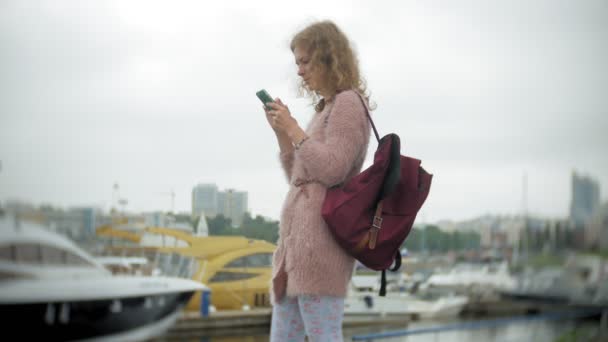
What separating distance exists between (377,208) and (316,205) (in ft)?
0.30

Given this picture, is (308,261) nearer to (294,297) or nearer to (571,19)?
(294,297)

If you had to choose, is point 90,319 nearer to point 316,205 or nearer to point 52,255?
point 52,255

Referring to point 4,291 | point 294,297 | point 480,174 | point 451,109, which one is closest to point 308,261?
point 294,297

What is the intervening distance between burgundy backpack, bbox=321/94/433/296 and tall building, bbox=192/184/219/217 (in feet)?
3.35

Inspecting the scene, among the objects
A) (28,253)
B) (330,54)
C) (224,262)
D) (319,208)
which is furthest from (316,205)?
(224,262)

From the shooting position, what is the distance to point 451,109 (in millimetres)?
2457

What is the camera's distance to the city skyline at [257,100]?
4.53 feet

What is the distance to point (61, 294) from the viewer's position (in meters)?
1.23

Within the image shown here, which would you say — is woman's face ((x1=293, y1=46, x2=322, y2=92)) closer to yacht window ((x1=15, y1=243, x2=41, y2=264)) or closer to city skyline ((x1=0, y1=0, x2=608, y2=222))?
city skyline ((x1=0, y1=0, x2=608, y2=222))

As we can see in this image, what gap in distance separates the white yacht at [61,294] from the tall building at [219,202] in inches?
15.3

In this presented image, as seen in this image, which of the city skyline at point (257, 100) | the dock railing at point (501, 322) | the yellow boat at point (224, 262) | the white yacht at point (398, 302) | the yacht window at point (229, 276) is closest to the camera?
the city skyline at point (257, 100)

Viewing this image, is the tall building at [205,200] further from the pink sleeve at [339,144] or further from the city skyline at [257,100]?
the pink sleeve at [339,144]

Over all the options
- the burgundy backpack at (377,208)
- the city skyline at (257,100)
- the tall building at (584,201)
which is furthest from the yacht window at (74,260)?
the tall building at (584,201)

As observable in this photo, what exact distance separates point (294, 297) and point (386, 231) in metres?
0.17
